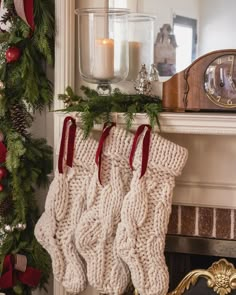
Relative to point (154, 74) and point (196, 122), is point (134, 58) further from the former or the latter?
point (196, 122)

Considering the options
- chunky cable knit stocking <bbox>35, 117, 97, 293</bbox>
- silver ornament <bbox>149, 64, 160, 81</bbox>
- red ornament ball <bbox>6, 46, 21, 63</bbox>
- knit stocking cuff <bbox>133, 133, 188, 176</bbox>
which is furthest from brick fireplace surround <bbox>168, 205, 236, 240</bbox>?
red ornament ball <bbox>6, 46, 21, 63</bbox>

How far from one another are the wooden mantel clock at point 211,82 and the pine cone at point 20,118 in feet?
1.98

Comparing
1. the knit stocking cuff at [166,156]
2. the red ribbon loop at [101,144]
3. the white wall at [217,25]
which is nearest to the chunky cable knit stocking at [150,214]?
the knit stocking cuff at [166,156]

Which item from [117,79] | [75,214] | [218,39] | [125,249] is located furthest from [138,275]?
[218,39]

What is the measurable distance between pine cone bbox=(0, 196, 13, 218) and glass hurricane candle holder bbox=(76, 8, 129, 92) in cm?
52

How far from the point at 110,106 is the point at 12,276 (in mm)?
714

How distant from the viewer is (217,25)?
1902mm

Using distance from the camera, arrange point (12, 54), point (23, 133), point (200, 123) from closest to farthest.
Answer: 1. point (200, 123)
2. point (12, 54)
3. point (23, 133)

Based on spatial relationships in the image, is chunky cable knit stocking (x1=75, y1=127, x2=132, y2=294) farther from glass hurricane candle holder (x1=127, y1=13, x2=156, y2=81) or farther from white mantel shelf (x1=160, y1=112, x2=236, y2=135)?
glass hurricane candle holder (x1=127, y1=13, x2=156, y2=81)

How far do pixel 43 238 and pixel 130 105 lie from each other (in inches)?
21.0

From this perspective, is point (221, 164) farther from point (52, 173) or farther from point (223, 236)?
point (52, 173)

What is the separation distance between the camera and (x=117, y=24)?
6.45ft

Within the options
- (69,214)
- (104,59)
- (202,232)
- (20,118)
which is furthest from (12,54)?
(202,232)

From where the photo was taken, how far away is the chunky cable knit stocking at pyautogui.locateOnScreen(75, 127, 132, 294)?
6.23ft
